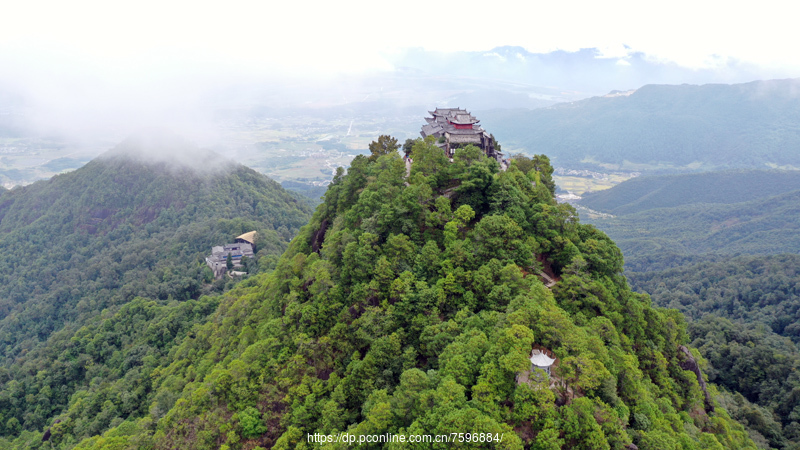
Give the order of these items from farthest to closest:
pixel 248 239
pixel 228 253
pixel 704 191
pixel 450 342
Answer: pixel 704 191 < pixel 248 239 < pixel 228 253 < pixel 450 342

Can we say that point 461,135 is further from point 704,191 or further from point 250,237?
point 704,191

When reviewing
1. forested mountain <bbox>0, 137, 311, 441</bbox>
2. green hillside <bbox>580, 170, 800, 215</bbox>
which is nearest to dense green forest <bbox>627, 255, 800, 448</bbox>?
forested mountain <bbox>0, 137, 311, 441</bbox>

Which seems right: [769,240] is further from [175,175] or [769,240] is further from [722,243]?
[175,175]

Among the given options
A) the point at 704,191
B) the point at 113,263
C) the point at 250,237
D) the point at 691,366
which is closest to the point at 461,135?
the point at 691,366

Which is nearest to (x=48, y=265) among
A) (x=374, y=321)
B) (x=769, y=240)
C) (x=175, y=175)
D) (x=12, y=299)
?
(x=12, y=299)

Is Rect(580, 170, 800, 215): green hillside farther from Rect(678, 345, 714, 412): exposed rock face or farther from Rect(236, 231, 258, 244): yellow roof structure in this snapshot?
Rect(678, 345, 714, 412): exposed rock face

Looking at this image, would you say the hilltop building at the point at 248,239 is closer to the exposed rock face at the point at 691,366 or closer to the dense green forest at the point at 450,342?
the dense green forest at the point at 450,342

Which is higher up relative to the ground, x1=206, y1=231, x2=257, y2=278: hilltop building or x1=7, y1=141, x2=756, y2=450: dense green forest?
x1=7, y1=141, x2=756, y2=450: dense green forest
